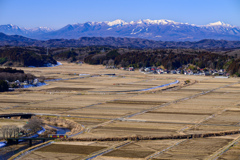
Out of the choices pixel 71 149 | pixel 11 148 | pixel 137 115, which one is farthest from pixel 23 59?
pixel 71 149

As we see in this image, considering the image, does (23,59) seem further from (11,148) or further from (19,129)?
(11,148)

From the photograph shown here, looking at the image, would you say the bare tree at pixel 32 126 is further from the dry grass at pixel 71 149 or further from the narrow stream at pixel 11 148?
the dry grass at pixel 71 149

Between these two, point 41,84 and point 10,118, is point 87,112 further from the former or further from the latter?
point 41,84

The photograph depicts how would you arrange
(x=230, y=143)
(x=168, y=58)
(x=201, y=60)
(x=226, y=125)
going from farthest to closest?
1. (x=168, y=58)
2. (x=201, y=60)
3. (x=226, y=125)
4. (x=230, y=143)

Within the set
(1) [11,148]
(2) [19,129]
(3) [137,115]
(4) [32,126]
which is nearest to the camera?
(1) [11,148]

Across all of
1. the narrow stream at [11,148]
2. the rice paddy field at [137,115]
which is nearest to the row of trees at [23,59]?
the rice paddy field at [137,115]

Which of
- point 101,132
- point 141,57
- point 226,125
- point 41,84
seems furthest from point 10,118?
point 141,57

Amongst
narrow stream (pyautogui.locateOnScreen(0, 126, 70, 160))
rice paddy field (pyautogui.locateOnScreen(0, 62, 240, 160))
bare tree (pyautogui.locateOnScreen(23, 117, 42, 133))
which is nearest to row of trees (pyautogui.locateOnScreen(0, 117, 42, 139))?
bare tree (pyautogui.locateOnScreen(23, 117, 42, 133))

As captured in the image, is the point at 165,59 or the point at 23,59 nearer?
the point at 165,59
